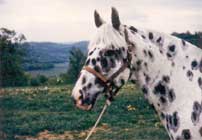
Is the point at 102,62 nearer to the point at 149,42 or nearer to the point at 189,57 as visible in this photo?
the point at 149,42

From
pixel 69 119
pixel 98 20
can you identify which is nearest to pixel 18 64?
pixel 69 119

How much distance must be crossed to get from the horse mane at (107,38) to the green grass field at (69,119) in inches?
219

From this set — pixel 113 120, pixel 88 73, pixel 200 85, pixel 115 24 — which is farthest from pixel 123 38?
pixel 113 120

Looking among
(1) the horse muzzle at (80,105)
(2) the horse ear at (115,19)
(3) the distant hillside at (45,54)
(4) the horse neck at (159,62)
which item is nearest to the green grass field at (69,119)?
(3) the distant hillside at (45,54)

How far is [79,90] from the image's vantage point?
13.3ft

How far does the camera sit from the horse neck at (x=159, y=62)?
4.20 meters

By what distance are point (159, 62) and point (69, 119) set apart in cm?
758

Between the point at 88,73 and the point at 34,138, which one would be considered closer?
the point at 88,73

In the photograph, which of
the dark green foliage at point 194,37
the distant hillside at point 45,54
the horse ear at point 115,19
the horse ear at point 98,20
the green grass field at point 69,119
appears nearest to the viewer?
the horse ear at point 115,19

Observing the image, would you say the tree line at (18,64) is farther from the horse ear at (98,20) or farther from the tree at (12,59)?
the horse ear at (98,20)

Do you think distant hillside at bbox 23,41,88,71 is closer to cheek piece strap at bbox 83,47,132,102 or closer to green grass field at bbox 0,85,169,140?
green grass field at bbox 0,85,169,140

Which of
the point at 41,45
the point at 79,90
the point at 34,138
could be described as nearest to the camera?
the point at 79,90

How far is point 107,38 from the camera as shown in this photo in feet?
13.3

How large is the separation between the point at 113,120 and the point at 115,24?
733 cm
